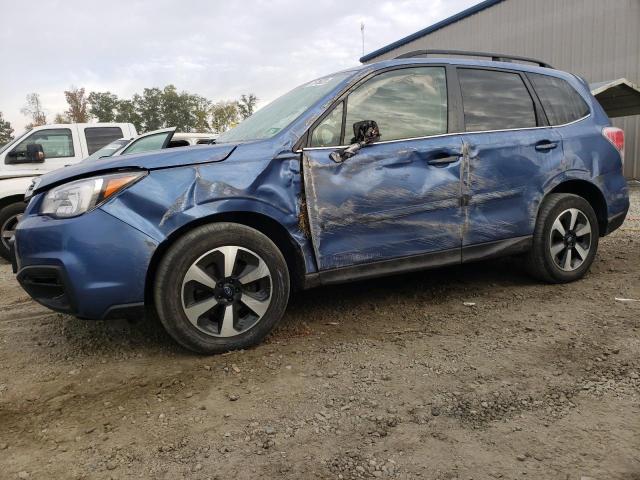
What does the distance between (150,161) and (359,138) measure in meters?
1.26

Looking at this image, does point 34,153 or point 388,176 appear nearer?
point 388,176

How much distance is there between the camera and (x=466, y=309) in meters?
3.71

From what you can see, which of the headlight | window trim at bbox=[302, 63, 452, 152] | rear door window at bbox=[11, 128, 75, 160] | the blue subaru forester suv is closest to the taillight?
the blue subaru forester suv

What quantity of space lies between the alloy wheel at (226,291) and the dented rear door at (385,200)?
16.8 inches

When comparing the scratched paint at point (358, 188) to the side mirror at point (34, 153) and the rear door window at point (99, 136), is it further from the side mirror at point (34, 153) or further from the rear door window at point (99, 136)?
the rear door window at point (99, 136)

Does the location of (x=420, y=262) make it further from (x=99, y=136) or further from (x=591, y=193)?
(x=99, y=136)

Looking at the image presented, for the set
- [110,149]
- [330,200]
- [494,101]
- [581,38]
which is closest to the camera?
[330,200]

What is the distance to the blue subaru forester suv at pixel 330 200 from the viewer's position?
9.08 ft

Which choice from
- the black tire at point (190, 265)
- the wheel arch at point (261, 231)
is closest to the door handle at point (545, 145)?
the wheel arch at point (261, 231)

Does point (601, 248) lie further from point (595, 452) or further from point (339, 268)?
point (595, 452)

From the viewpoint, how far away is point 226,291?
9.62 feet

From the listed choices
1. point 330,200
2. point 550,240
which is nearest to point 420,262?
point 330,200

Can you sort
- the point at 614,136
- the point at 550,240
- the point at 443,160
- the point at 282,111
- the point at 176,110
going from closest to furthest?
the point at 443,160 → the point at 282,111 → the point at 550,240 → the point at 614,136 → the point at 176,110

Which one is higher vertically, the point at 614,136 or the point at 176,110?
the point at 176,110
